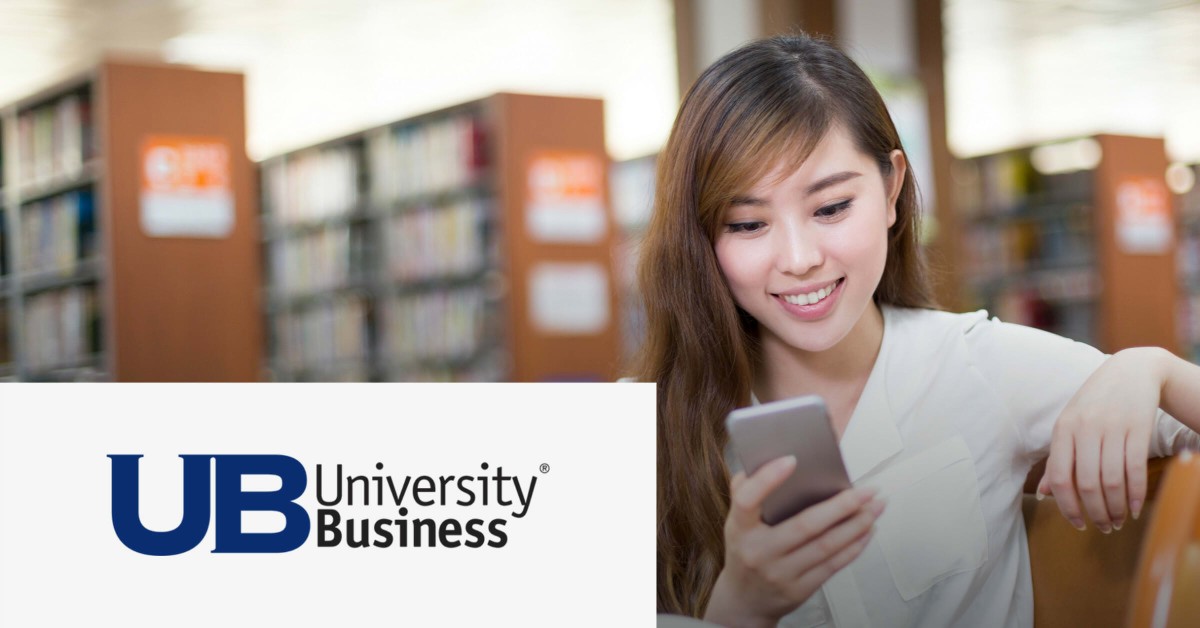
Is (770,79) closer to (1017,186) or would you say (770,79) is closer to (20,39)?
(1017,186)

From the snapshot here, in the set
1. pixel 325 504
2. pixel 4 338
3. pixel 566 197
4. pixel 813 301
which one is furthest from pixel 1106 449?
pixel 4 338

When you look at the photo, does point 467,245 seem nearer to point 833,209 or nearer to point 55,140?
point 55,140

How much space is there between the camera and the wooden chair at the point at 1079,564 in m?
1.23

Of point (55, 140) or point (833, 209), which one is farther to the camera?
point (55, 140)

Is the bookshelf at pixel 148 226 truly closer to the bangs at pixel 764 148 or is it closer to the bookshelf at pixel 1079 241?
the bangs at pixel 764 148

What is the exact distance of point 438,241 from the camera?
5.58m

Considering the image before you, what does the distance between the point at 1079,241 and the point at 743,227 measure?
625 cm

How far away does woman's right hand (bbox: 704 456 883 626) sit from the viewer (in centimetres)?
102

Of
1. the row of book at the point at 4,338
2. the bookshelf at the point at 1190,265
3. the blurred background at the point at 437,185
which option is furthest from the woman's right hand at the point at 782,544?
the bookshelf at the point at 1190,265

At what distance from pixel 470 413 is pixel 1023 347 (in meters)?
0.64

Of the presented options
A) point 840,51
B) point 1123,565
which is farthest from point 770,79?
point 1123,565

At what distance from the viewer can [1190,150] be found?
12.2 metres

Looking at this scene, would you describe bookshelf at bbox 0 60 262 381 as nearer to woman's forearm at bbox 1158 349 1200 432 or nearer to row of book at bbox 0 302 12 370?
row of book at bbox 0 302 12 370

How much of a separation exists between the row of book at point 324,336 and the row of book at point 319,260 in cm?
12
